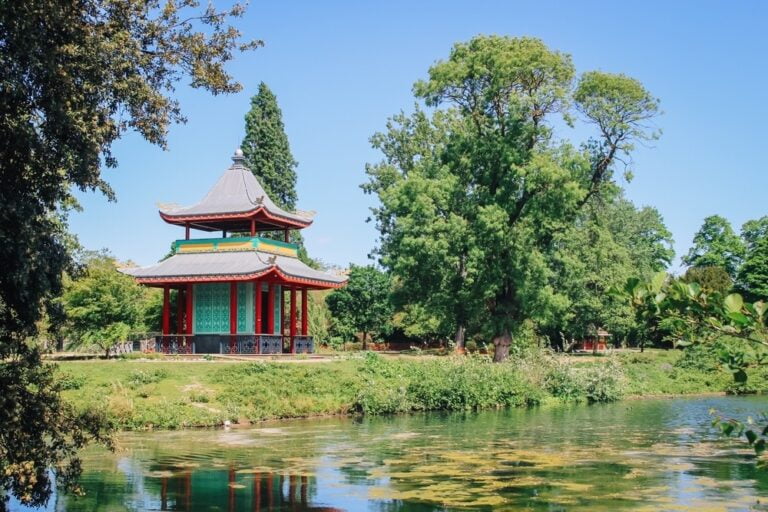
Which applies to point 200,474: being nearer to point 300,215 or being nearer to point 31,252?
point 31,252

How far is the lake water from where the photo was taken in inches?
482

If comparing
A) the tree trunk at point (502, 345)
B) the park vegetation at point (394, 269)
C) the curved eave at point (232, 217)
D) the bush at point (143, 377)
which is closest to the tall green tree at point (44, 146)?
the park vegetation at point (394, 269)

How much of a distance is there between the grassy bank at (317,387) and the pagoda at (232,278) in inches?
239

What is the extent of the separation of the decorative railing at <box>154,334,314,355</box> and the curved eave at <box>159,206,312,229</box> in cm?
544

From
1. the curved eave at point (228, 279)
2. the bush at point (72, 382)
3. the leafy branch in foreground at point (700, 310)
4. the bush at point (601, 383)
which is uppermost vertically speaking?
the curved eave at point (228, 279)

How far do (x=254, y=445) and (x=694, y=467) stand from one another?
941 cm

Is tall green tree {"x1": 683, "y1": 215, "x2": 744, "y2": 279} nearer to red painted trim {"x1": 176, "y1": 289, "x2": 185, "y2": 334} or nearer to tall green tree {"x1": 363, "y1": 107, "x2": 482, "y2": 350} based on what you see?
tall green tree {"x1": 363, "y1": 107, "x2": 482, "y2": 350}

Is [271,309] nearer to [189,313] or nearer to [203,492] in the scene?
[189,313]

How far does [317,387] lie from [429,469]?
499 inches

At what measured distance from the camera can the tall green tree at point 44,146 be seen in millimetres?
9859

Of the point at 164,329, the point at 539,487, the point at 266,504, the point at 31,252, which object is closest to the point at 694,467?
the point at 539,487

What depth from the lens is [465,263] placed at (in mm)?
38500

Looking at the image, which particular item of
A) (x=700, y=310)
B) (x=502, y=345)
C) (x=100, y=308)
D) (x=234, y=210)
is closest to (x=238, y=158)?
(x=234, y=210)

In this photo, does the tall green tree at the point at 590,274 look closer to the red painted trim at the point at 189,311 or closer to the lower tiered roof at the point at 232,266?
the lower tiered roof at the point at 232,266
